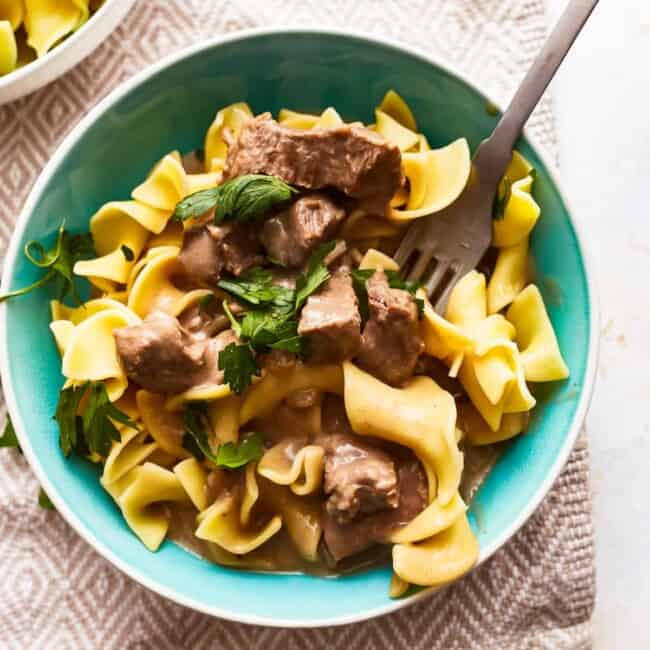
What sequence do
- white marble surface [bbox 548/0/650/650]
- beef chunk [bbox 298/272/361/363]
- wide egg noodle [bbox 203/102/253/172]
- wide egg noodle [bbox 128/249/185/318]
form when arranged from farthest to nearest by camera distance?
white marble surface [bbox 548/0/650/650] < wide egg noodle [bbox 203/102/253/172] < wide egg noodle [bbox 128/249/185/318] < beef chunk [bbox 298/272/361/363]

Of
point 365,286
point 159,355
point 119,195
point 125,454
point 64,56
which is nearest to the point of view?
point 159,355

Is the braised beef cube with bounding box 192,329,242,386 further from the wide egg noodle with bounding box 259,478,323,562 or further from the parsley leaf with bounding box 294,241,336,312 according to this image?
the wide egg noodle with bounding box 259,478,323,562

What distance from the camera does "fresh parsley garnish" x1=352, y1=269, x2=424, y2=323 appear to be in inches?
112

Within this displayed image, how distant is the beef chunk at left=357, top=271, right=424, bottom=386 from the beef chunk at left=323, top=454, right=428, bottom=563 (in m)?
0.28

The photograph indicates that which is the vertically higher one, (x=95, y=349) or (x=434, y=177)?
(x=434, y=177)

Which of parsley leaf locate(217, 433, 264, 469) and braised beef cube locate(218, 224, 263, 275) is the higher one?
braised beef cube locate(218, 224, 263, 275)

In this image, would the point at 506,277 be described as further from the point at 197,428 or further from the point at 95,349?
the point at 95,349

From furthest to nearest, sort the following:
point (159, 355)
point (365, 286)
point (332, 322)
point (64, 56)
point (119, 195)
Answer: point (119, 195) < point (64, 56) < point (365, 286) < point (159, 355) < point (332, 322)

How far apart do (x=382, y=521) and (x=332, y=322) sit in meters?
0.65

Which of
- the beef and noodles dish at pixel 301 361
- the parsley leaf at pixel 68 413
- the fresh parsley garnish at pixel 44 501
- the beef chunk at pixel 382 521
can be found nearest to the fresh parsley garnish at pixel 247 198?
the beef and noodles dish at pixel 301 361

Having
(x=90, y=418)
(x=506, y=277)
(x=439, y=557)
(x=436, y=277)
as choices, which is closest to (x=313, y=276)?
(x=436, y=277)

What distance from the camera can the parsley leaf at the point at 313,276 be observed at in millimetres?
2777

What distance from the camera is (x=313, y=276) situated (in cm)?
280

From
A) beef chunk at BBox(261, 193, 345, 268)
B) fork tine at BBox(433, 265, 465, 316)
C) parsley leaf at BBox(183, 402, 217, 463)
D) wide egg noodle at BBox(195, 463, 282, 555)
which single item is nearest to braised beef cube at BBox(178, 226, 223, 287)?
beef chunk at BBox(261, 193, 345, 268)
